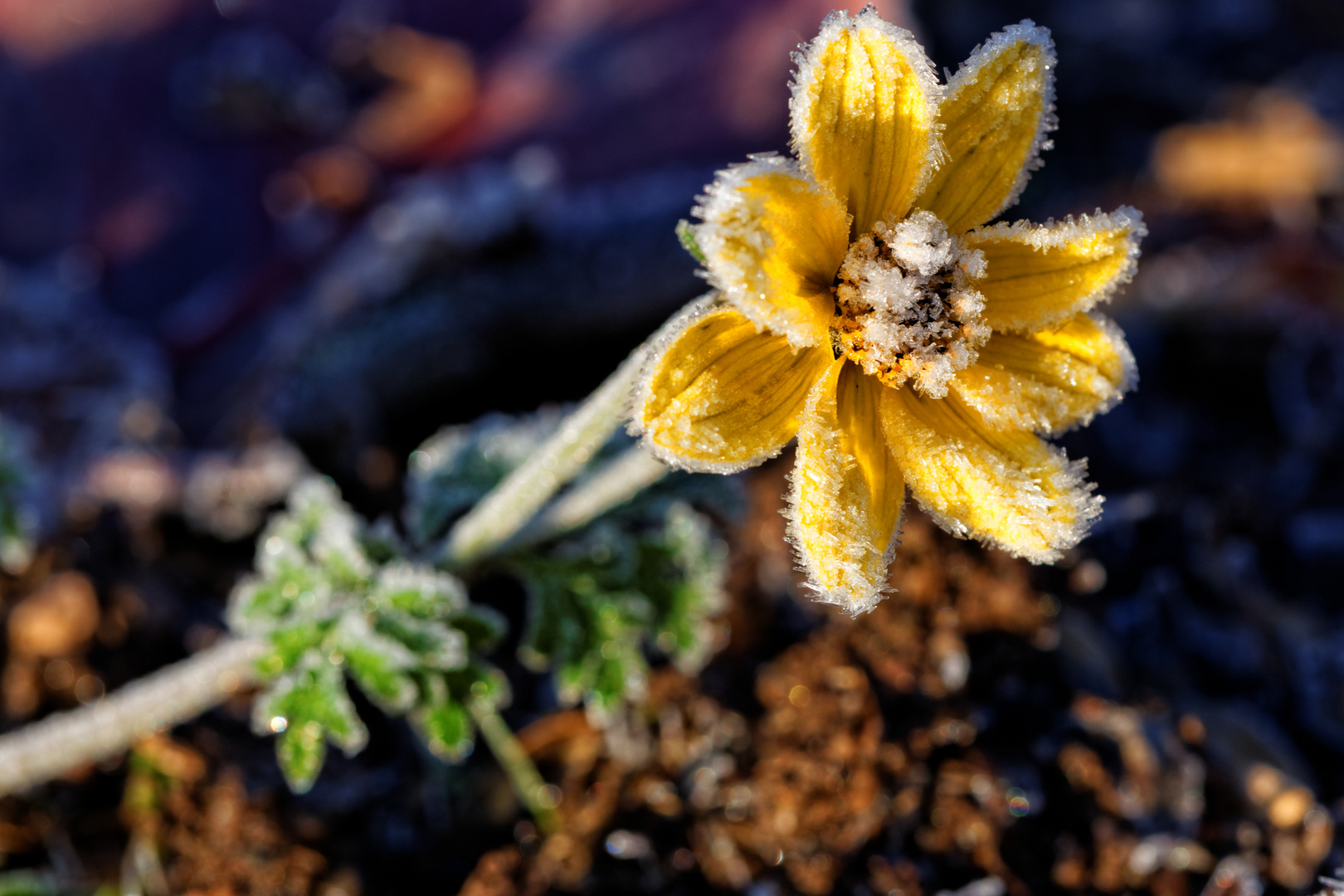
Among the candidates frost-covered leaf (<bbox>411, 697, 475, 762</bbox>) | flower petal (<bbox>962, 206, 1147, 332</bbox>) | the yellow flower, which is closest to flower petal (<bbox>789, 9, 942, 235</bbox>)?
the yellow flower

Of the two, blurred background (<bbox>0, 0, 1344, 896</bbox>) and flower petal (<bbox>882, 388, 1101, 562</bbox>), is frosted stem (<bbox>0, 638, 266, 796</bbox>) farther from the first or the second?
flower petal (<bbox>882, 388, 1101, 562</bbox>)

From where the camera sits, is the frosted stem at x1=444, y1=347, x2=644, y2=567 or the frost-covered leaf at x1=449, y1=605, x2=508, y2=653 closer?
the frosted stem at x1=444, y1=347, x2=644, y2=567

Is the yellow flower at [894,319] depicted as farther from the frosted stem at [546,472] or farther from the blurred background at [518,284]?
the blurred background at [518,284]

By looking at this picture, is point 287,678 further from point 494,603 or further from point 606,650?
point 494,603

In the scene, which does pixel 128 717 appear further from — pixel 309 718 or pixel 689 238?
pixel 689 238

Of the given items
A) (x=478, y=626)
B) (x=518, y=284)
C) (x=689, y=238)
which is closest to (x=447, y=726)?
(x=478, y=626)

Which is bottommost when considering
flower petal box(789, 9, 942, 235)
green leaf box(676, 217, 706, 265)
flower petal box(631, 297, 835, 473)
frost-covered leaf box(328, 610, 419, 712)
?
frost-covered leaf box(328, 610, 419, 712)
